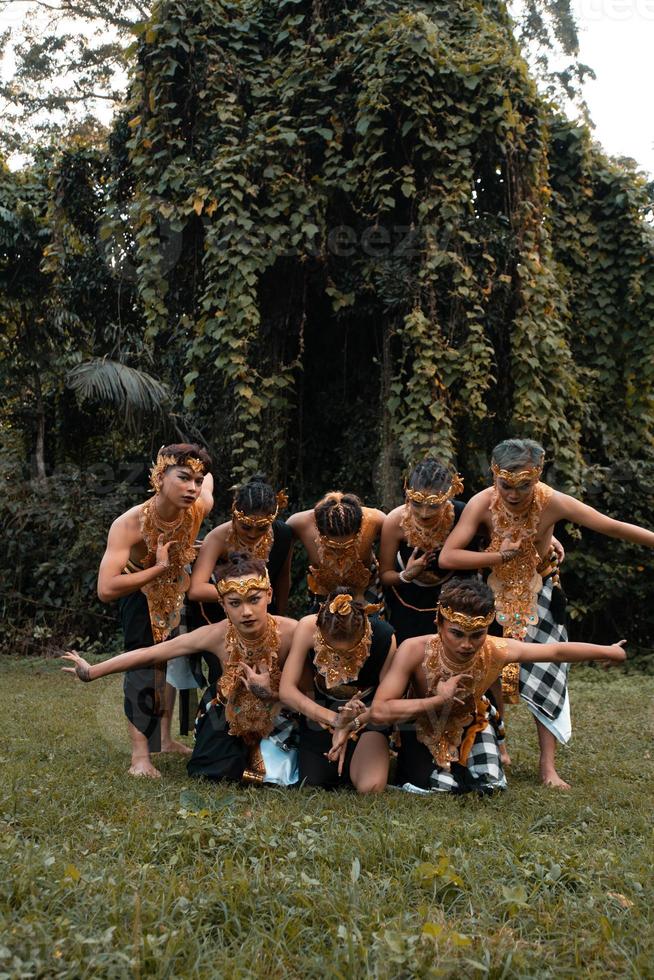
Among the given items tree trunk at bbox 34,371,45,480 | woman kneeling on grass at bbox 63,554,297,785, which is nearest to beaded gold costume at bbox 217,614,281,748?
woman kneeling on grass at bbox 63,554,297,785

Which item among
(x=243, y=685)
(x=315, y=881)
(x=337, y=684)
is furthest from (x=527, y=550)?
(x=315, y=881)

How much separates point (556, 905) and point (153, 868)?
49.4 inches

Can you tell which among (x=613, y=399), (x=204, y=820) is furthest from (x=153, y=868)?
(x=613, y=399)

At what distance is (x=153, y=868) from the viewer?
3.12 m

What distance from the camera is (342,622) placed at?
444 cm

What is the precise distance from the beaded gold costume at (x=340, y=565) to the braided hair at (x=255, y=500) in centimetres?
31

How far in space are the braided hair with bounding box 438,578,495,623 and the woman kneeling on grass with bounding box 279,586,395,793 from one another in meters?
0.42

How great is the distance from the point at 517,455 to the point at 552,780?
63.7 inches

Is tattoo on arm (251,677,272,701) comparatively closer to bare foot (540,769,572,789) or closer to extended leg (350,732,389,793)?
extended leg (350,732,389,793)

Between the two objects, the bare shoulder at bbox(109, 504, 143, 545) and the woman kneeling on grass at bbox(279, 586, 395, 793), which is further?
the bare shoulder at bbox(109, 504, 143, 545)

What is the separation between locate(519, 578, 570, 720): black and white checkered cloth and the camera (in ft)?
16.3

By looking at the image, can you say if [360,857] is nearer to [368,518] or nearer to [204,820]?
[204,820]

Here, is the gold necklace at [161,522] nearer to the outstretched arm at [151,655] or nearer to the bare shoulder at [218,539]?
the bare shoulder at [218,539]

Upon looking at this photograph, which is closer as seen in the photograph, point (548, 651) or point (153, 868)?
point (153, 868)
